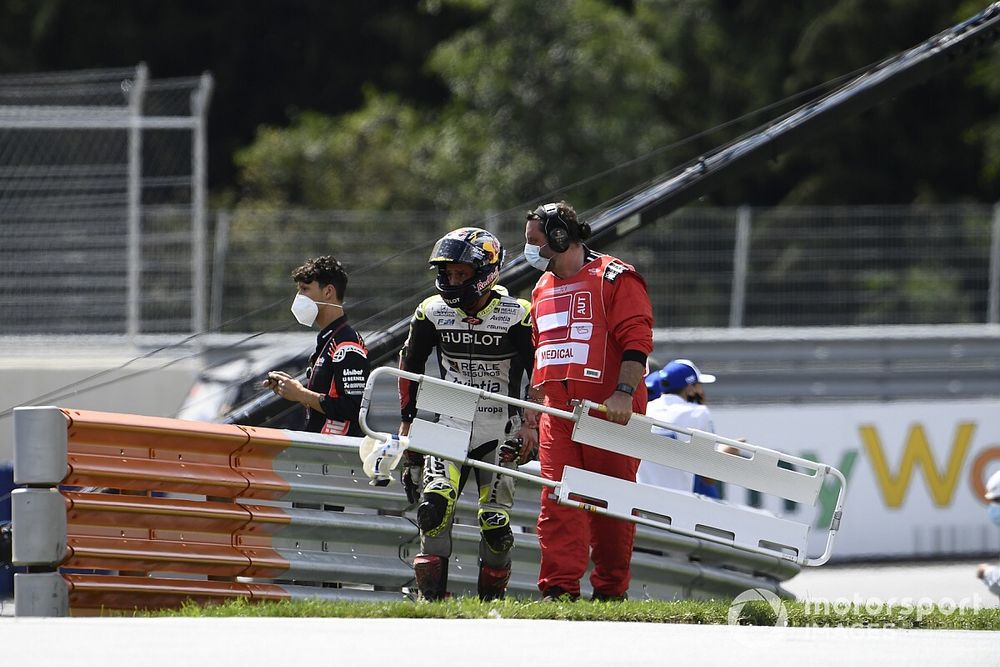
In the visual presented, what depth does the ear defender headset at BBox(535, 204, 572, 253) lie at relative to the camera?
23.5ft

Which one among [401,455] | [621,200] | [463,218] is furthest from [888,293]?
[401,455]

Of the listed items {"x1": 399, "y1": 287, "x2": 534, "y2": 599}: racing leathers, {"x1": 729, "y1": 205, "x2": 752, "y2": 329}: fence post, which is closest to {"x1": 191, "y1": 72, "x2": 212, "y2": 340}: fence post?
{"x1": 729, "y1": 205, "x2": 752, "y2": 329}: fence post

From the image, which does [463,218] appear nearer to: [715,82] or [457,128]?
[457,128]

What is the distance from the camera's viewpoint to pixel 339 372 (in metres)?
7.52

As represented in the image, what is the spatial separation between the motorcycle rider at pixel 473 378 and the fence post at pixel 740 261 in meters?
7.54

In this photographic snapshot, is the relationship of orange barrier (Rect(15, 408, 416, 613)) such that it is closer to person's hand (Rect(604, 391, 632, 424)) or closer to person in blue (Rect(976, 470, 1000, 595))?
person's hand (Rect(604, 391, 632, 424))

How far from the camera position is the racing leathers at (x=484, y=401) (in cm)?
709

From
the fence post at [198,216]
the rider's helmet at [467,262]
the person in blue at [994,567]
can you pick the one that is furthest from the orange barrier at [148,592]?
the fence post at [198,216]

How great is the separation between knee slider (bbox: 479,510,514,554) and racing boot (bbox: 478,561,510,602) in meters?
0.11

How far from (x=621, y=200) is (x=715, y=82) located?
19419 millimetres

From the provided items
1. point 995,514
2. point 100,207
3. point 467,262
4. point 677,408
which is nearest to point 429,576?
point 467,262

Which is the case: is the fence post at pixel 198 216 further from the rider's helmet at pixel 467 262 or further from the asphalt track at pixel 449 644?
the asphalt track at pixel 449 644

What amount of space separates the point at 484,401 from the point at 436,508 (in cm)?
52

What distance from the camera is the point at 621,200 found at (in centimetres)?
980
